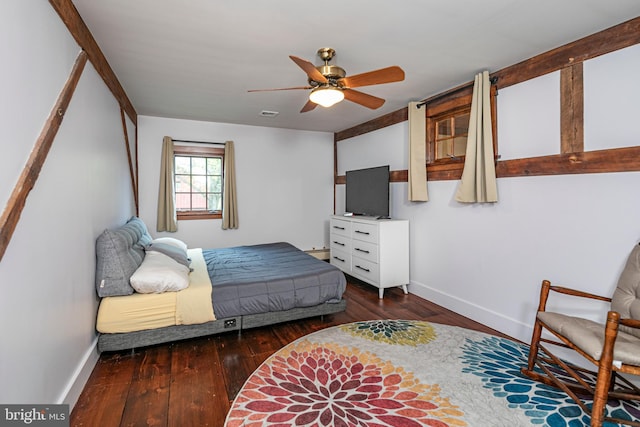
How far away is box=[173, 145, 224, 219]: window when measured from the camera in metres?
4.89

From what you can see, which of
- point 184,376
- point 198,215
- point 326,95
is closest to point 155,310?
point 184,376

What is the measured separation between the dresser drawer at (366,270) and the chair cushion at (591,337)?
1993 millimetres

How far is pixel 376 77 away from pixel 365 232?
7.33 feet

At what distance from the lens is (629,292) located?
194 cm


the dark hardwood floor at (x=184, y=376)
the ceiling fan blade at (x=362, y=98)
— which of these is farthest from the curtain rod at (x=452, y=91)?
the dark hardwood floor at (x=184, y=376)

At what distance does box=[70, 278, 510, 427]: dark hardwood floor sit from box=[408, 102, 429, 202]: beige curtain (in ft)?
4.66

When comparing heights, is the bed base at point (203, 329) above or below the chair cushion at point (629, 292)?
below

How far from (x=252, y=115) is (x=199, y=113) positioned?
728 mm

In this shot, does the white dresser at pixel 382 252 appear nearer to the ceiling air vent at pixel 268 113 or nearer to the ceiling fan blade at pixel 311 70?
the ceiling air vent at pixel 268 113

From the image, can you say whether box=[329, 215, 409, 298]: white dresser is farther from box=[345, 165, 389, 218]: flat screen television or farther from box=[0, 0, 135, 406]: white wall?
box=[0, 0, 135, 406]: white wall

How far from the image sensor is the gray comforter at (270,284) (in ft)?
8.85

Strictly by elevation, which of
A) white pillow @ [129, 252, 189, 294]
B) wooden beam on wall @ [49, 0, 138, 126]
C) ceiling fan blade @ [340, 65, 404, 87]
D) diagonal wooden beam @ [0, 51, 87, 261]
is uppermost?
wooden beam on wall @ [49, 0, 138, 126]

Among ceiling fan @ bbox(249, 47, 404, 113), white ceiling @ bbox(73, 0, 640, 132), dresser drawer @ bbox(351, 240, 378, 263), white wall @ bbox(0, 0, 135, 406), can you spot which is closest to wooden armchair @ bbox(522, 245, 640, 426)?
white ceiling @ bbox(73, 0, 640, 132)

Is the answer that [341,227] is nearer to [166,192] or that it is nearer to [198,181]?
[198,181]
